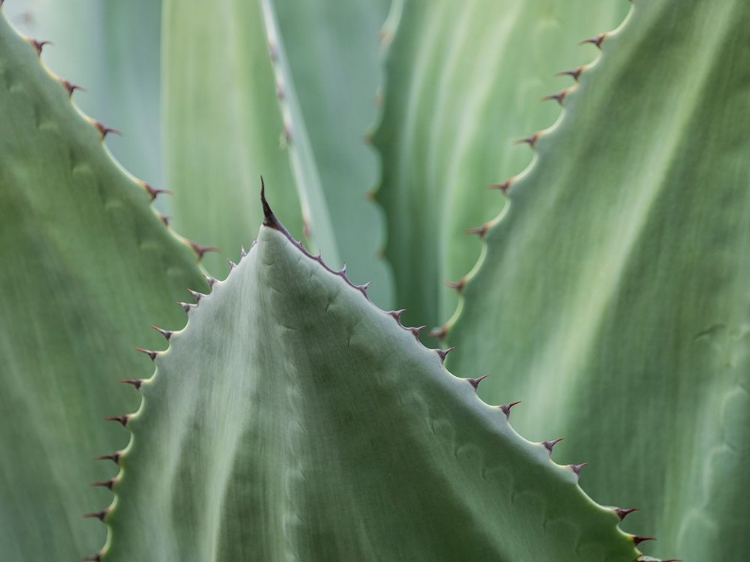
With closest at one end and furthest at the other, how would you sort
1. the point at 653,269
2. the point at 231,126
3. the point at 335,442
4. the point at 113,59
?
the point at 335,442 → the point at 653,269 → the point at 231,126 → the point at 113,59

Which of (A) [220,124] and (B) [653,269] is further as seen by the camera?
(A) [220,124]

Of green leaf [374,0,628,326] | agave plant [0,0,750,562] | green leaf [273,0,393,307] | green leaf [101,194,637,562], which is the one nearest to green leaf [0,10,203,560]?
agave plant [0,0,750,562]

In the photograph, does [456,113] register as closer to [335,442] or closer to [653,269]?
[653,269]

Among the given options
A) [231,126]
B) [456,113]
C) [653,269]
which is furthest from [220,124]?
[653,269]

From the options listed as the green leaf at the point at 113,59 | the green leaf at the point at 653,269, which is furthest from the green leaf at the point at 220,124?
the green leaf at the point at 653,269

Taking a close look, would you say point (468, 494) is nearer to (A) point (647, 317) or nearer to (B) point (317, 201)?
(A) point (647, 317)
